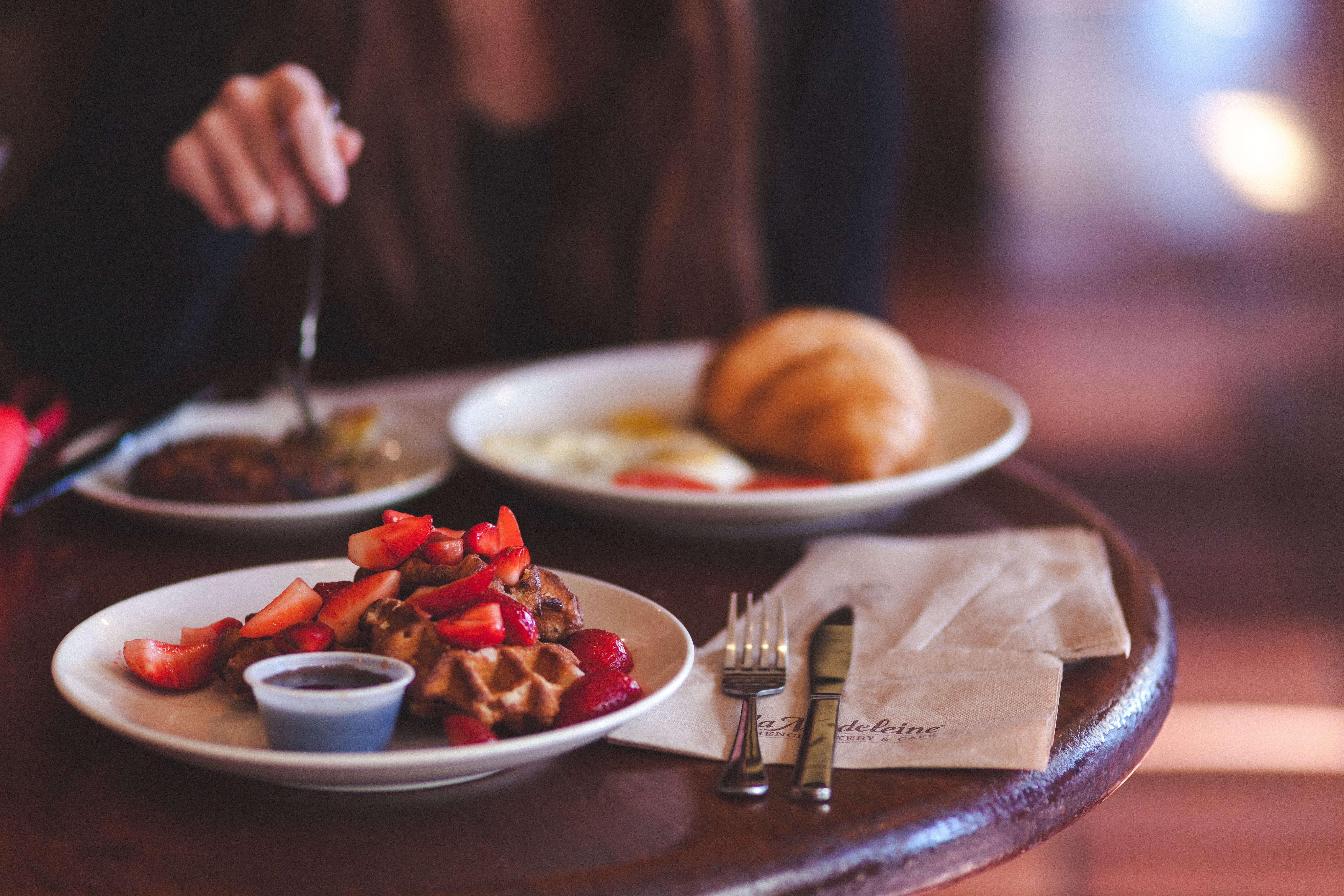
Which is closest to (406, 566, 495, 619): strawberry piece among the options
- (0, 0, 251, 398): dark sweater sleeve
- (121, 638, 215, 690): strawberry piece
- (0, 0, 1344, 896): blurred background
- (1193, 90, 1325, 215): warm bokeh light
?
(121, 638, 215, 690): strawberry piece

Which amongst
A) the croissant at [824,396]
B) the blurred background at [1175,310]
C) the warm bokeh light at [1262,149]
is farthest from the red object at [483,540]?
the warm bokeh light at [1262,149]

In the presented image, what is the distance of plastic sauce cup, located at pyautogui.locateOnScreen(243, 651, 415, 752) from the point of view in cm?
45

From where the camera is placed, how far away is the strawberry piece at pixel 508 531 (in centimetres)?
57

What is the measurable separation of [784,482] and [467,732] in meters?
0.54

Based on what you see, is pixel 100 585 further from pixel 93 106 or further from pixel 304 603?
pixel 93 106

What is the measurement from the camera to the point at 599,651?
530mm

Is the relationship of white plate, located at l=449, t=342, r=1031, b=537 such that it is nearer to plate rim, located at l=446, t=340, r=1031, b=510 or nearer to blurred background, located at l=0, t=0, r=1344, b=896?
plate rim, located at l=446, t=340, r=1031, b=510

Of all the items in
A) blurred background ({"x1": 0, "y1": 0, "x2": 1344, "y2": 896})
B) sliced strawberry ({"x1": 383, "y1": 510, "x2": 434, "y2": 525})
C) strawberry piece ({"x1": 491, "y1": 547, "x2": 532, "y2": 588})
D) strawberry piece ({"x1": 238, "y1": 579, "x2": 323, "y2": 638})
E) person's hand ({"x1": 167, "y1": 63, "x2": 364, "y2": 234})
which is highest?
person's hand ({"x1": 167, "y1": 63, "x2": 364, "y2": 234})

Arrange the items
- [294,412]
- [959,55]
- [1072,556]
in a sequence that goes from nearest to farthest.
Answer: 1. [1072,556]
2. [294,412]
3. [959,55]

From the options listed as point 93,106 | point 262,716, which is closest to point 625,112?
point 93,106

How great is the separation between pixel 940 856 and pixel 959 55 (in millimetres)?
5299

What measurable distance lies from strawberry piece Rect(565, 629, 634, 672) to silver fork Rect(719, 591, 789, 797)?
6 cm

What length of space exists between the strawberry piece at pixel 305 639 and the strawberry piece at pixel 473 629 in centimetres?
5

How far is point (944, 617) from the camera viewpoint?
696mm
